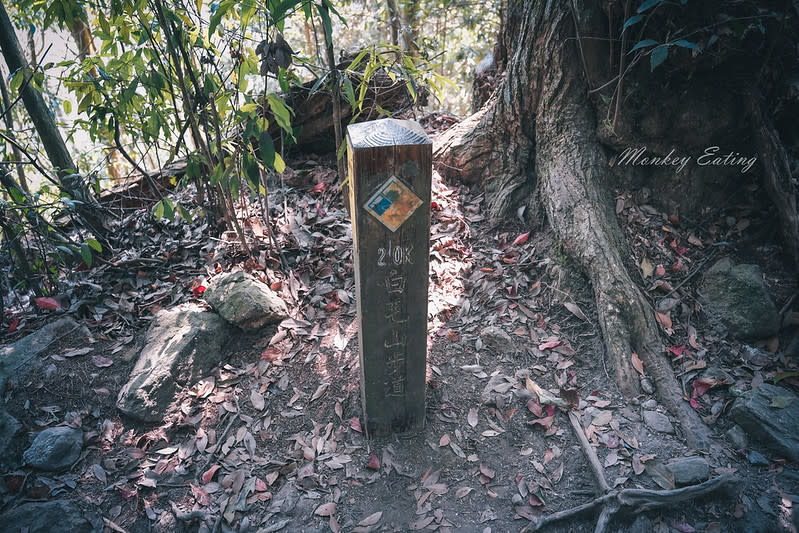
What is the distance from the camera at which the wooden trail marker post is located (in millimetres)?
2119

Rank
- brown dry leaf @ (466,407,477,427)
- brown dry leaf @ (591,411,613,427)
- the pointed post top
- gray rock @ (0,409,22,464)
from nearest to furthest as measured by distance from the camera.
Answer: the pointed post top → gray rock @ (0,409,22,464) → brown dry leaf @ (591,411,613,427) → brown dry leaf @ (466,407,477,427)

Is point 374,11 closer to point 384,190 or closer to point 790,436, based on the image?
point 384,190

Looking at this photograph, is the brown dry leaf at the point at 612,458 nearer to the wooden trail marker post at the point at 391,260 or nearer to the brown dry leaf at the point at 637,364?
the brown dry leaf at the point at 637,364

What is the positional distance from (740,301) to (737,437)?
988 mm

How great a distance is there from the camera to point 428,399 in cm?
310

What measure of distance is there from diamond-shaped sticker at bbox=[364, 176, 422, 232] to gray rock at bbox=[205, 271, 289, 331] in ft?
5.12

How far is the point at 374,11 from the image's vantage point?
10.1 m

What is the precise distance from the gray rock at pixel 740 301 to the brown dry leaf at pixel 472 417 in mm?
1852

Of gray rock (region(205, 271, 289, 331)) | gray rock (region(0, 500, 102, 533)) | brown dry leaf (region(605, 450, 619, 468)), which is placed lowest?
brown dry leaf (region(605, 450, 619, 468))

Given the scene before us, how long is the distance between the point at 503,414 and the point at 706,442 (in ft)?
3.82

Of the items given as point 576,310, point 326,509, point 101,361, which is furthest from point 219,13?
point 576,310

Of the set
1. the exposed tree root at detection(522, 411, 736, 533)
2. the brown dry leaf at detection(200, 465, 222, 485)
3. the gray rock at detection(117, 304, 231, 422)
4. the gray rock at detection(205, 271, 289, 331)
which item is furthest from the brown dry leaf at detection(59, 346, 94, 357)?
the exposed tree root at detection(522, 411, 736, 533)

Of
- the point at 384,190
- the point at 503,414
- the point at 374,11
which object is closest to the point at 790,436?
the point at 503,414

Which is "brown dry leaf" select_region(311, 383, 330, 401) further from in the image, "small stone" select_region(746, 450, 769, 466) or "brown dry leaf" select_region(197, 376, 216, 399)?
"small stone" select_region(746, 450, 769, 466)
